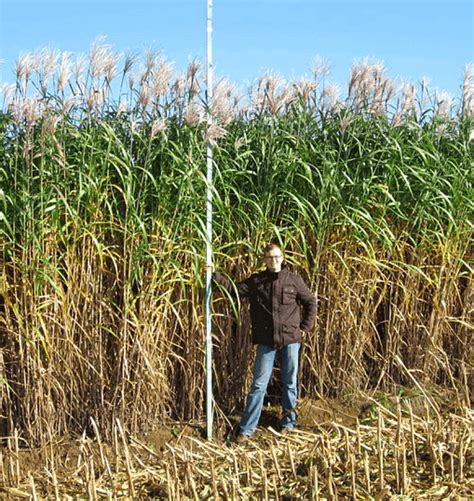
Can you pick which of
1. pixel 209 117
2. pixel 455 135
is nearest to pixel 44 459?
pixel 209 117

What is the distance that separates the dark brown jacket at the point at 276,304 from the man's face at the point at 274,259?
0.05 metres

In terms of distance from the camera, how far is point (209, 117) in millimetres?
4828

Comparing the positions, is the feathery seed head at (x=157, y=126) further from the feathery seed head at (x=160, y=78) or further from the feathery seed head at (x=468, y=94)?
the feathery seed head at (x=468, y=94)

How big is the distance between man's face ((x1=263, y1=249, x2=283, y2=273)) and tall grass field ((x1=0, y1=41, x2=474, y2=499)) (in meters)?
0.13

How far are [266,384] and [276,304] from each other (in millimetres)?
527

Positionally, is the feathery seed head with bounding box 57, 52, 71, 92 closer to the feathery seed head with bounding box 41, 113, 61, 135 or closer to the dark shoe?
the feathery seed head with bounding box 41, 113, 61, 135

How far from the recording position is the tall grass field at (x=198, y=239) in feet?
14.9

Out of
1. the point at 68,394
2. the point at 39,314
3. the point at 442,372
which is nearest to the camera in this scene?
the point at 39,314

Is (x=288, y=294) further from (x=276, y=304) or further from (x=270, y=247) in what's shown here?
(x=270, y=247)

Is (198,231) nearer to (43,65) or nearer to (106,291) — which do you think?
(106,291)

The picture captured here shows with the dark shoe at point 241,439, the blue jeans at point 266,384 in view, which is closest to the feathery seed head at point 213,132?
the blue jeans at point 266,384

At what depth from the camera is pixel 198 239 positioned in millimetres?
4785

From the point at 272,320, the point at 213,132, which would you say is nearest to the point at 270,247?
the point at 272,320

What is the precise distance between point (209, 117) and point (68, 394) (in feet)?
6.44
